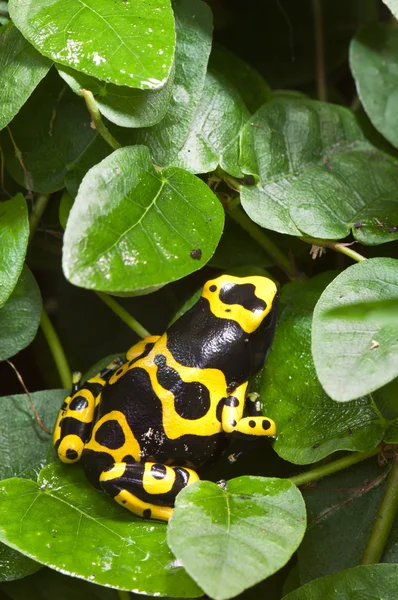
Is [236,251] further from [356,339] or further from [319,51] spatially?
[319,51]

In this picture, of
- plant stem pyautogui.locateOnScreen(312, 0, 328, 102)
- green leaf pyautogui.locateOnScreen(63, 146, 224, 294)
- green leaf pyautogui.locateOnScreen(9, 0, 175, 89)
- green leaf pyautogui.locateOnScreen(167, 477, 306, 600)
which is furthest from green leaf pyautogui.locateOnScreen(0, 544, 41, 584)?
plant stem pyautogui.locateOnScreen(312, 0, 328, 102)

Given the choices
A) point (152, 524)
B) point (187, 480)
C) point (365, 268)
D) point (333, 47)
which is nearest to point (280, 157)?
point (365, 268)

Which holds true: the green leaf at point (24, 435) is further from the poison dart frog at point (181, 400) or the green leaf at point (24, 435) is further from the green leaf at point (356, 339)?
the green leaf at point (356, 339)

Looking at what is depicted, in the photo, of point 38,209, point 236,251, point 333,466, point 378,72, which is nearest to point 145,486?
point 333,466

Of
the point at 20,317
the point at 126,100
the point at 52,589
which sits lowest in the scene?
the point at 52,589

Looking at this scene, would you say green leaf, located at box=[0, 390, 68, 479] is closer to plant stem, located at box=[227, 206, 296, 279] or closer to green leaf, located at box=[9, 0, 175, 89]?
plant stem, located at box=[227, 206, 296, 279]

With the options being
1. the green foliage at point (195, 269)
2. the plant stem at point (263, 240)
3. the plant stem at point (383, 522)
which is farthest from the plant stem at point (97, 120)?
the plant stem at point (383, 522)
